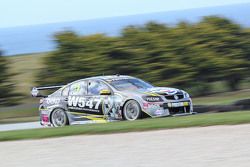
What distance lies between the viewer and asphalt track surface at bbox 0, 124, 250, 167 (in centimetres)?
837

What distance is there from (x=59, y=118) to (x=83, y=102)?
0.97 m

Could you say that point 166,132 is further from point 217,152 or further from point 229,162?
point 229,162

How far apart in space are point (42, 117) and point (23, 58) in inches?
786

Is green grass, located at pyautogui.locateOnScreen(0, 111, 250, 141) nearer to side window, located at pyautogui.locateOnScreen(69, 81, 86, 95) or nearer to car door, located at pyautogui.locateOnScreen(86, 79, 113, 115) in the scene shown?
car door, located at pyautogui.locateOnScreen(86, 79, 113, 115)

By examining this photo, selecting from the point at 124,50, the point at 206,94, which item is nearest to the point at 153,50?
the point at 124,50

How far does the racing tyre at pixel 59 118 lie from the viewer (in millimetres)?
17219

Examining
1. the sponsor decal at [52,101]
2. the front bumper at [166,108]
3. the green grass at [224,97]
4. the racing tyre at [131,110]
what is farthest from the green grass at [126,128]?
the green grass at [224,97]

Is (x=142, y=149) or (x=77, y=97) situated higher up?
(x=77, y=97)

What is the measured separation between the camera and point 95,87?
1705cm

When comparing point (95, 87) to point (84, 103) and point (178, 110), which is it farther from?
point (178, 110)

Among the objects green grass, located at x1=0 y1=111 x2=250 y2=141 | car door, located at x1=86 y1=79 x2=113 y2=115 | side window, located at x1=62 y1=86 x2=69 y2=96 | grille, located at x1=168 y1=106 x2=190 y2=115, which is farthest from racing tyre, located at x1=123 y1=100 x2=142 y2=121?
green grass, located at x1=0 y1=111 x2=250 y2=141

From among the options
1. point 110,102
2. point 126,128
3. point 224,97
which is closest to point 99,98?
point 110,102

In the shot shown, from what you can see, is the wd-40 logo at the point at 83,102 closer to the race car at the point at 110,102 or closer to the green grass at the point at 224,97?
the race car at the point at 110,102

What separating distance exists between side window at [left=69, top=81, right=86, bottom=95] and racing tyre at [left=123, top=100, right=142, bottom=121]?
1622 millimetres
